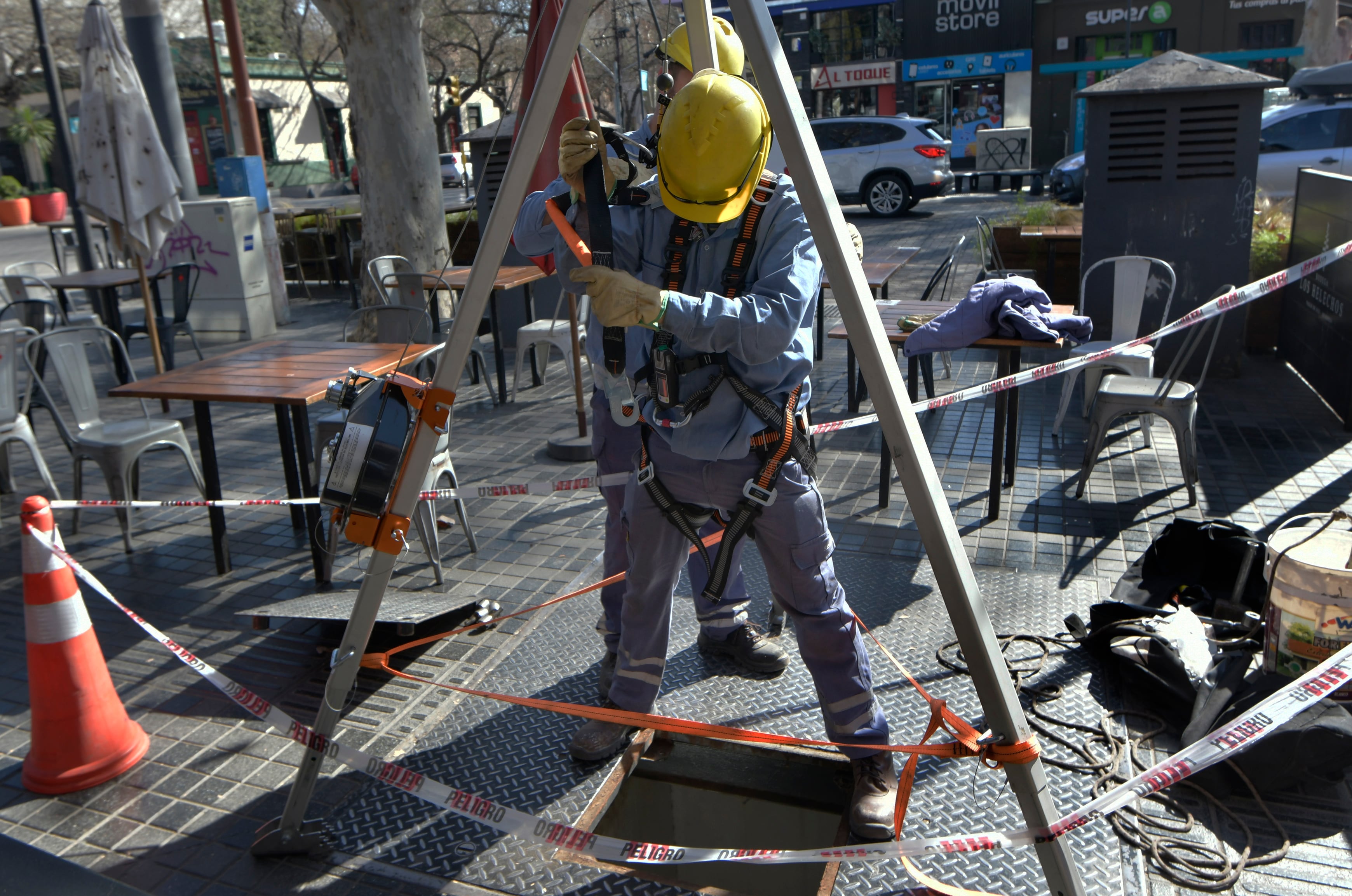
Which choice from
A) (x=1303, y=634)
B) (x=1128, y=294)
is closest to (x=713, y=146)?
(x=1303, y=634)

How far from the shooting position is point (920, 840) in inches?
88.1

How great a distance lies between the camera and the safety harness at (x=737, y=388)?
2582 mm

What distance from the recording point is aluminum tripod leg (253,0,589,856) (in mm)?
2189

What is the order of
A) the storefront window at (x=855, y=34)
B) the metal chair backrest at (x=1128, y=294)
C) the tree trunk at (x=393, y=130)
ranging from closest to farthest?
the metal chair backrest at (x=1128, y=294)
the tree trunk at (x=393, y=130)
the storefront window at (x=855, y=34)

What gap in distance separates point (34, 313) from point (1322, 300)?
383 inches

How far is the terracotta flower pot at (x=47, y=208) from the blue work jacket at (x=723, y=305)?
3128cm

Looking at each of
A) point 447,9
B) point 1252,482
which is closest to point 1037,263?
point 1252,482

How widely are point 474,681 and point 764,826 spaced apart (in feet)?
4.15

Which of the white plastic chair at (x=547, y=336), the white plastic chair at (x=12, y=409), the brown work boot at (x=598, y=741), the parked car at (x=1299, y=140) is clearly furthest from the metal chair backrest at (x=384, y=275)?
the parked car at (x=1299, y=140)

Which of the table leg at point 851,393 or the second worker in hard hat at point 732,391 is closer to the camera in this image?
the second worker in hard hat at point 732,391

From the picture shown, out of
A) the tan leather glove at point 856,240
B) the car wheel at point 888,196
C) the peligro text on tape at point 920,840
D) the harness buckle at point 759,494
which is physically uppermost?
the tan leather glove at point 856,240

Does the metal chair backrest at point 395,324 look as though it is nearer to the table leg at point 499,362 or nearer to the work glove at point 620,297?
the table leg at point 499,362

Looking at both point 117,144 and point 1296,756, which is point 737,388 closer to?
point 1296,756

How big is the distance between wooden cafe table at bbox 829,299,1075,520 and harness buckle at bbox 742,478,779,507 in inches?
68.9
